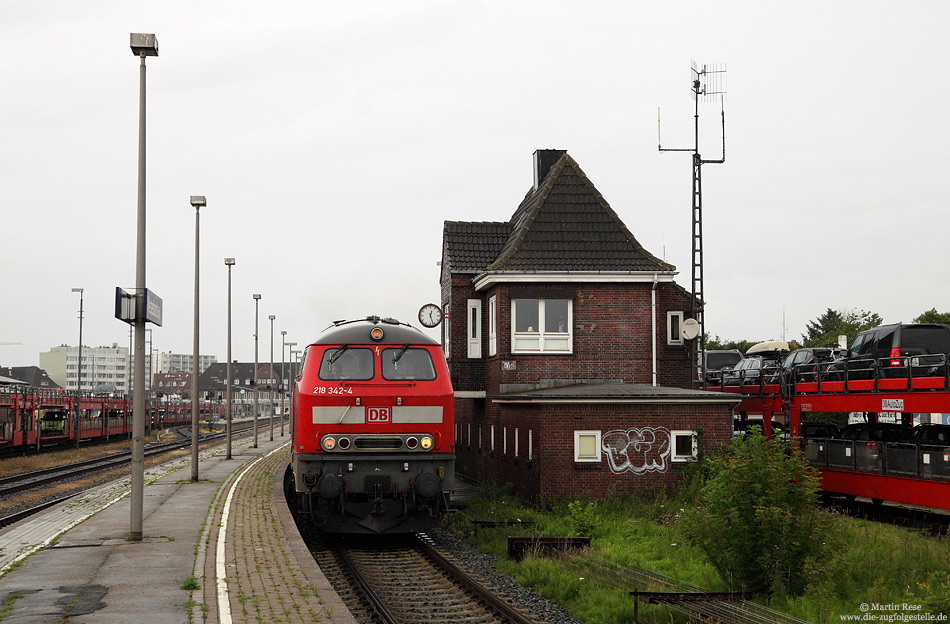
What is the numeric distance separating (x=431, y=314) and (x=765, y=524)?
57.5 feet

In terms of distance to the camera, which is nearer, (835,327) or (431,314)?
(431,314)

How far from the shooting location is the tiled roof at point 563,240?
2506 cm

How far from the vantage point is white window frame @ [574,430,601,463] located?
66.3 feet

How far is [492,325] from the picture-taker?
25.6 m

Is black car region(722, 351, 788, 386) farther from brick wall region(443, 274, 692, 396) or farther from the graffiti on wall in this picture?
the graffiti on wall

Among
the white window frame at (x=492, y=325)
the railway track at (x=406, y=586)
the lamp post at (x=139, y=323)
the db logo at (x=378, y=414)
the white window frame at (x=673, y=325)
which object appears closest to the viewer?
the railway track at (x=406, y=586)

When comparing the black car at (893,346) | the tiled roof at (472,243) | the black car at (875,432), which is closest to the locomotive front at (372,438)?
the black car at (893,346)

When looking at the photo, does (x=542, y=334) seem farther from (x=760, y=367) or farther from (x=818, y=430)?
(x=760, y=367)

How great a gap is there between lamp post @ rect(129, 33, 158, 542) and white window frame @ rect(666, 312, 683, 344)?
15183 millimetres

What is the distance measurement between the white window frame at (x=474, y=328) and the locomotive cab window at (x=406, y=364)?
10.9 m

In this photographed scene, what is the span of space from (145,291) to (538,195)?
15311 mm

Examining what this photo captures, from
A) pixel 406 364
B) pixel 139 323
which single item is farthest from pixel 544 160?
pixel 139 323

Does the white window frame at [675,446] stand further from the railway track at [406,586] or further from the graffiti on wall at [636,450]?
the railway track at [406,586]

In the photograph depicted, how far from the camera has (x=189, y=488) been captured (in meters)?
24.2
